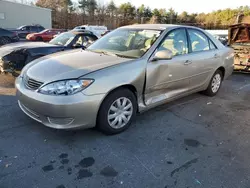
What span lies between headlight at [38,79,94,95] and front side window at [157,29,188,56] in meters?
1.46

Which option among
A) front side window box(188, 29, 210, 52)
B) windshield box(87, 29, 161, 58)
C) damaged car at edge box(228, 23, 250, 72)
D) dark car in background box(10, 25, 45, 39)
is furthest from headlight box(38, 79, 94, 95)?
dark car in background box(10, 25, 45, 39)

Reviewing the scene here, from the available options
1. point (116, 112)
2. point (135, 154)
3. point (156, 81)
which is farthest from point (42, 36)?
point (135, 154)

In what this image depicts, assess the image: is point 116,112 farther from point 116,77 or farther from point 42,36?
point 42,36

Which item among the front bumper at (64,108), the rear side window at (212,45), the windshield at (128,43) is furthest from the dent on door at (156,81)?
the rear side window at (212,45)

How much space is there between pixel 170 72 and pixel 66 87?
1.80 m

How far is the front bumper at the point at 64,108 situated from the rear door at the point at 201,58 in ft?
Answer: 7.01

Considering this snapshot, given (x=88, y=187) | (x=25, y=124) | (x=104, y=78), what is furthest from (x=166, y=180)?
(x=25, y=124)

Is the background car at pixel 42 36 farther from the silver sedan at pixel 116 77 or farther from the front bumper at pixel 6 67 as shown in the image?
the silver sedan at pixel 116 77

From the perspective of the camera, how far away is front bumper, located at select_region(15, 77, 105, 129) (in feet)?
8.59

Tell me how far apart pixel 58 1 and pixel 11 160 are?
131 feet

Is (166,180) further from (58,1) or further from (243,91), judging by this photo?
(58,1)

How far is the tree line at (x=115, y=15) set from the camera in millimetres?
36062

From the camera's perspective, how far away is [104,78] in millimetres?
2812

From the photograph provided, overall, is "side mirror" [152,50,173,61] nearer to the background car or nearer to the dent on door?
the dent on door
